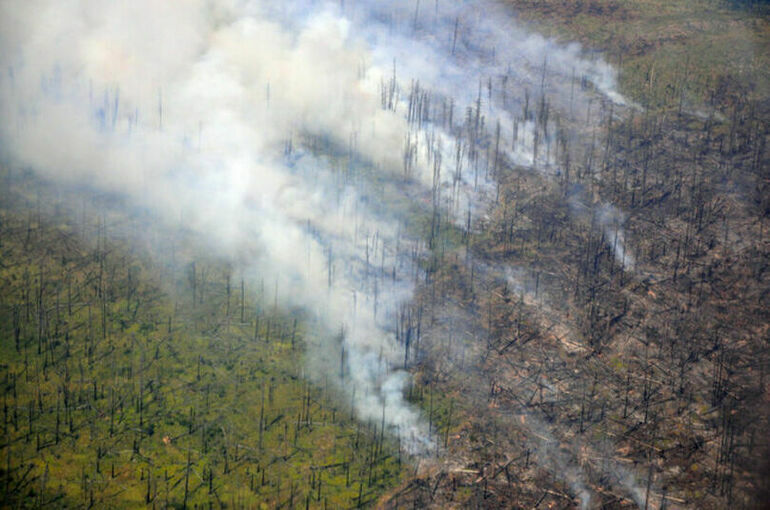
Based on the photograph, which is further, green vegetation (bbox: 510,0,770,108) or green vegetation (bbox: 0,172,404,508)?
green vegetation (bbox: 510,0,770,108)

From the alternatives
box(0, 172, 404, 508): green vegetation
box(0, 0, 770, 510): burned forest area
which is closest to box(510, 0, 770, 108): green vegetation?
box(0, 0, 770, 510): burned forest area

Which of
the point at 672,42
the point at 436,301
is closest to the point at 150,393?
the point at 436,301

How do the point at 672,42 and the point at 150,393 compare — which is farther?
the point at 672,42

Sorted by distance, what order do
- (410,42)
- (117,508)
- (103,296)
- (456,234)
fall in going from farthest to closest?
(410,42)
(456,234)
(103,296)
(117,508)

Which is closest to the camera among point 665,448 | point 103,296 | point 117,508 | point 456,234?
point 117,508

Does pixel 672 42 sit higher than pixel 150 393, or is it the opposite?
pixel 672 42

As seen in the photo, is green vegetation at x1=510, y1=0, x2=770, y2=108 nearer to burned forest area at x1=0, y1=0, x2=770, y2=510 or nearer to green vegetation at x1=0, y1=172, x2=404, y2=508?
burned forest area at x1=0, y1=0, x2=770, y2=510

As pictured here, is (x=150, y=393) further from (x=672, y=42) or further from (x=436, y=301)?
(x=672, y=42)

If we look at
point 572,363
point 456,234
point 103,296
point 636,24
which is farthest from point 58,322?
point 636,24

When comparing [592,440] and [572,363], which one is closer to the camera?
[592,440]

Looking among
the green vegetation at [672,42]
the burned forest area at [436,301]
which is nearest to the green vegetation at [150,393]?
the burned forest area at [436,301]

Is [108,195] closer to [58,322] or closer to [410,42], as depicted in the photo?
[58,322]
